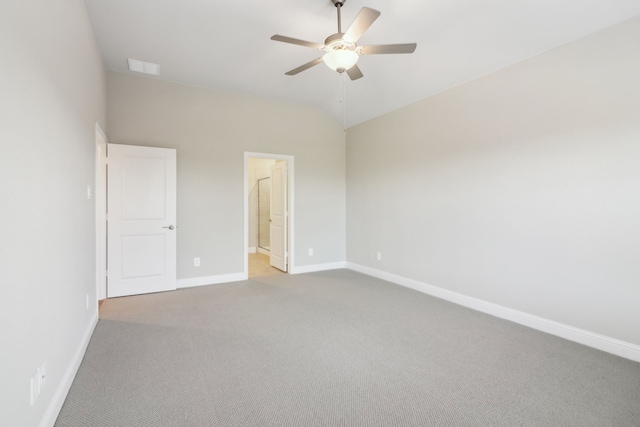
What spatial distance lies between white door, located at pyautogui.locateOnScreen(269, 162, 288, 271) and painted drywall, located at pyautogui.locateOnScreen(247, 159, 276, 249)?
2.11 meters

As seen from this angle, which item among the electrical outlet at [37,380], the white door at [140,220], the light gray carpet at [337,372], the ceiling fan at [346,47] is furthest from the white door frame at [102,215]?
the ceiling fan at [346,47]

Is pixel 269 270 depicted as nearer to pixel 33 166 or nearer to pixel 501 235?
pixel 501 235

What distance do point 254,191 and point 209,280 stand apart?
13.0ft

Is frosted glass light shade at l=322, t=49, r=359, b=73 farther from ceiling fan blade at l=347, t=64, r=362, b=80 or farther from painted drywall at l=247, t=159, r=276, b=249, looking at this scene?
painted drywall at l=247, t=159, r=276, b=249

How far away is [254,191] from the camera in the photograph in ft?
27.3

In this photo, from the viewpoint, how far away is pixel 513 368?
7.73 feet

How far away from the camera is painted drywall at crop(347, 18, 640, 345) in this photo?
2.57 m

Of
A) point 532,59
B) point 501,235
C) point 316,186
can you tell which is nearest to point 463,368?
point 501,235

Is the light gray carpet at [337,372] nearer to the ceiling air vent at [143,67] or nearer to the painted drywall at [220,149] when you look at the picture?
the painted drywall at [220,149]

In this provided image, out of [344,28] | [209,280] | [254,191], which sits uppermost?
[344,28]

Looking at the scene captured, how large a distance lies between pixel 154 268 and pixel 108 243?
2.09 ft

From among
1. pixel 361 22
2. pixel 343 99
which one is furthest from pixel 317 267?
pixel 361 22

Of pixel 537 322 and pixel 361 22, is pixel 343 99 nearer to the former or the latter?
pixel 361 22

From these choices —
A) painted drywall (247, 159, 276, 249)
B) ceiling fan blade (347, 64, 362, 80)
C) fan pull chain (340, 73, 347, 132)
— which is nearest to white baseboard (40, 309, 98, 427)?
ceiling fan blade (347, 64, 362, 80)
